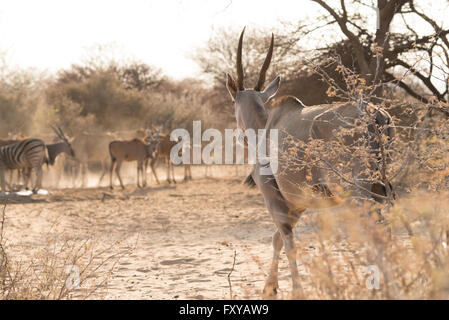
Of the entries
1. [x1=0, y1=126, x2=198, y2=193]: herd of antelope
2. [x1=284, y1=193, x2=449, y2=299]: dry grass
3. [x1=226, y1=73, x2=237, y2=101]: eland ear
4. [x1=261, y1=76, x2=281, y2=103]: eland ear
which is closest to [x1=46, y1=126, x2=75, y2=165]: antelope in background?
[x1=0, y1=126, x2=198, y2=193]: herd of antelope

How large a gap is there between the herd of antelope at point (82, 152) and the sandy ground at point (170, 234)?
1.34 meters

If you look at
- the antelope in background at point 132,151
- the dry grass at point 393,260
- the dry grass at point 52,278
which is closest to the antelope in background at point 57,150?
the antelope in background at point 132,151

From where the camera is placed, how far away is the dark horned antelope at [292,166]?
423 centimetres

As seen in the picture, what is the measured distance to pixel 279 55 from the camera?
45.8 feet

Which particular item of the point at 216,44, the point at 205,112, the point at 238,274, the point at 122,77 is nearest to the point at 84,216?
the point at 238,274

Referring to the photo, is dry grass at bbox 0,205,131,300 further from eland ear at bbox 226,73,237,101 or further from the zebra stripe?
the zebra stripe

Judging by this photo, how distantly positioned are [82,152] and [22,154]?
17.9ft

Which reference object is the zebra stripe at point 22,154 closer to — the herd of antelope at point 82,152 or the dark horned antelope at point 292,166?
the herd of antelope at point 82,152

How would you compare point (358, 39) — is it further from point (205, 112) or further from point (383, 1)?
point (205, 112)

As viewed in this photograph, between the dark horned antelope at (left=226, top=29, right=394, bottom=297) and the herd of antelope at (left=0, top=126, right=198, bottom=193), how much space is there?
10.8 meters

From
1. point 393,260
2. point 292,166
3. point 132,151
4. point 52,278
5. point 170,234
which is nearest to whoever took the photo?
point 393,260

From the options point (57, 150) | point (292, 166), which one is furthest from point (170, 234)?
point (57, 150)

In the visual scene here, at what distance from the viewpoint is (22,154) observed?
48.1ft

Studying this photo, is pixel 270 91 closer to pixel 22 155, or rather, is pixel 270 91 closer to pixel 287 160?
pixel 287 160
